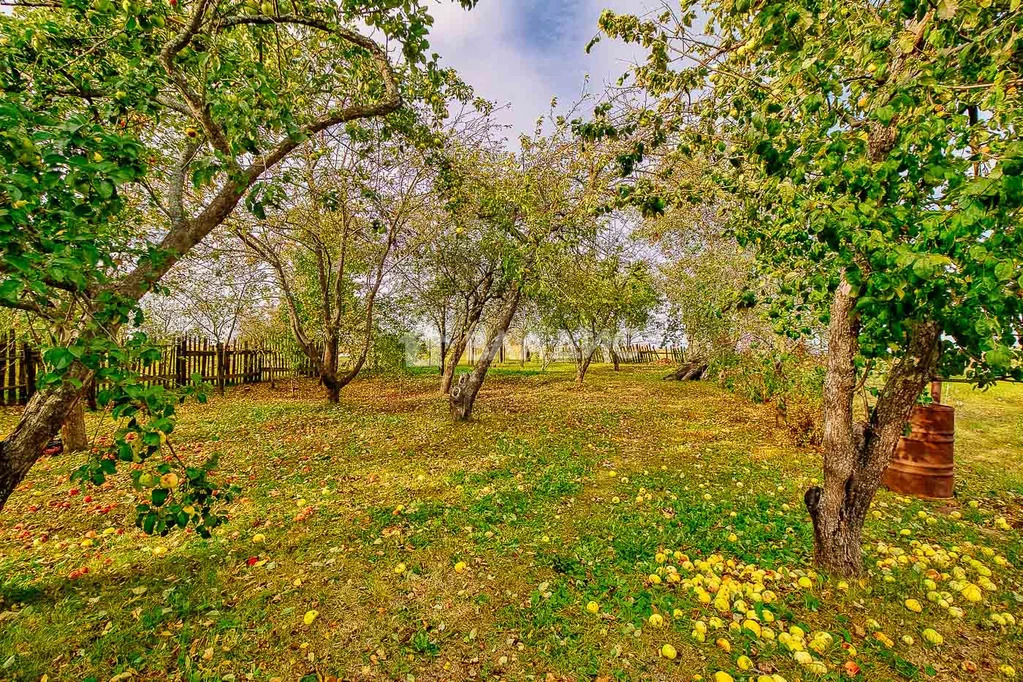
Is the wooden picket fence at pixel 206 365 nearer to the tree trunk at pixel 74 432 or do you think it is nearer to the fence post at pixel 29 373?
the fence post at pixel 29 373

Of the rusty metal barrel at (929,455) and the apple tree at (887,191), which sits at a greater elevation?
the apple tree at (887,191)

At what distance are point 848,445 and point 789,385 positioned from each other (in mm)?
3533

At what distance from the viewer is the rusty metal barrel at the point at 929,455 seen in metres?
5.34

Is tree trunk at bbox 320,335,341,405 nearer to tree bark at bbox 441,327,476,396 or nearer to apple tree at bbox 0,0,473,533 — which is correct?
tree bark at bbox 441,327,476,396

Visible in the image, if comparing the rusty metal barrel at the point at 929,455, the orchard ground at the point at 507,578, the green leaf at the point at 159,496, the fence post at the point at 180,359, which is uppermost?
the fence post at the point at 180,359

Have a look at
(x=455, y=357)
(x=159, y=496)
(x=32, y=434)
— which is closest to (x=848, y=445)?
(x=159, y=496)

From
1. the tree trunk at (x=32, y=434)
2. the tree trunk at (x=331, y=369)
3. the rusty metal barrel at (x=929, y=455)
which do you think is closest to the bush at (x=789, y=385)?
the rusty metal barrel at (x=929, y=455)

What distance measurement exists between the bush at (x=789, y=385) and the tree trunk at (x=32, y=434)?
327 inches

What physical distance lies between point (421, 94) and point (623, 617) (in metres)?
6.71

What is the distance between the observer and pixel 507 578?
12.4 ft

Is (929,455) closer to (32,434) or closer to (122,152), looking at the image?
(122,152)

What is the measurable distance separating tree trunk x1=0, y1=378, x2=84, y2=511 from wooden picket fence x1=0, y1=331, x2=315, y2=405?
898 centimetres

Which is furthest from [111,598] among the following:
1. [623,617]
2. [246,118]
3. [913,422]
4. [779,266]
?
[913,422]

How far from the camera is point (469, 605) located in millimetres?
3414
